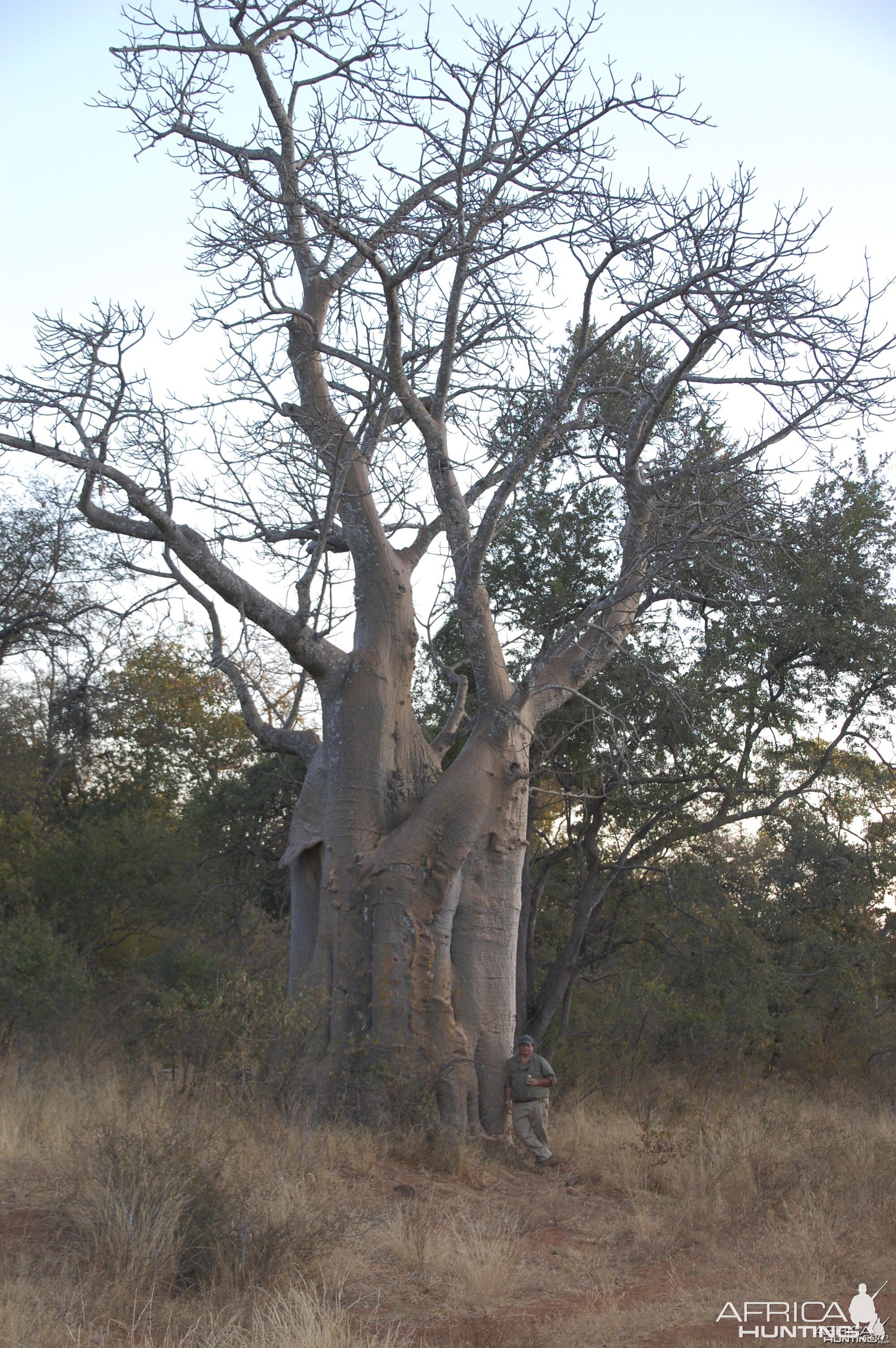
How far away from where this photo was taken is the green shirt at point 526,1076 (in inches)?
276

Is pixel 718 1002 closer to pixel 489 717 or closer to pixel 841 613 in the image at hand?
pixel 841 613

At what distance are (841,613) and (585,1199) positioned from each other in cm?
604

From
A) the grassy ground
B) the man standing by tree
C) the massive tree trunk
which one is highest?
the massive tree trunk

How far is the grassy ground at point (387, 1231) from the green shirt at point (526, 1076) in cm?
35

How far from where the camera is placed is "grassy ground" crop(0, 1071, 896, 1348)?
12.1 ft

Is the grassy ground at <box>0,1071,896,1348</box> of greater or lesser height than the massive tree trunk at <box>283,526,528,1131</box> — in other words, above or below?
below

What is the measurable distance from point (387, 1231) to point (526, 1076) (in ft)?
7.73

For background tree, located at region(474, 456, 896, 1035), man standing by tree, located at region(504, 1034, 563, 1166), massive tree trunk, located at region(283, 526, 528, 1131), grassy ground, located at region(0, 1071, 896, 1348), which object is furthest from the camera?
background tree, located at region(474, 456, 896, 1035)

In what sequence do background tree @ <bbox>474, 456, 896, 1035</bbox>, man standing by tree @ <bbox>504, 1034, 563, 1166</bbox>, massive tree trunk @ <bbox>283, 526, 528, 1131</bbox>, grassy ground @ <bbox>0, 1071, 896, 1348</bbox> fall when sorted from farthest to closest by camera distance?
background tree @ <bbox>474, 456, 896, 1035</bbox>, man standing by tree @ <bbox>504, 1034, 563, 1166</bbox>, massive tree trunk @ <bbox>283, 526, 528, 1131</bbox>, grassy ground @ <bbox>0, 1071, 896, 1348</bbox>

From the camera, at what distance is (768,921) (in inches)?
437

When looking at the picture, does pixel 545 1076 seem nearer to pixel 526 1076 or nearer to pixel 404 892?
pixel 526 1076

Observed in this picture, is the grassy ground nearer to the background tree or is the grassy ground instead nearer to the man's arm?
the man's arm

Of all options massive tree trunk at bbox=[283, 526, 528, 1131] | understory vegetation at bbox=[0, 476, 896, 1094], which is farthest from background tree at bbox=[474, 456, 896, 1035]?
massive tree trunk at bbox=[283, 526, 528, 1131]

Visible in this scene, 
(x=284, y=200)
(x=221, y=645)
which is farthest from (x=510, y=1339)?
(x=284, y=200)
